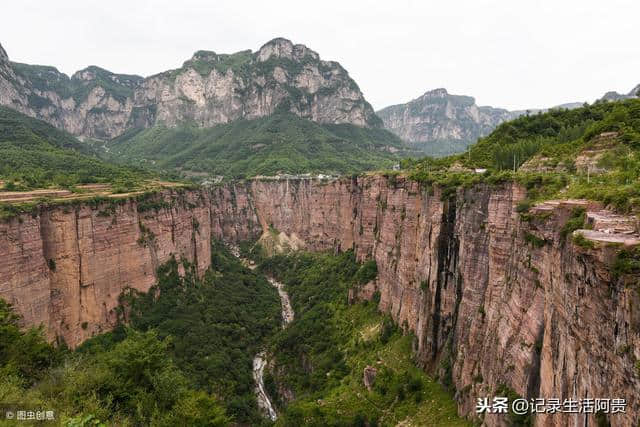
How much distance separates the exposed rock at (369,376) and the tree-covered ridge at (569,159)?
18.6 metres

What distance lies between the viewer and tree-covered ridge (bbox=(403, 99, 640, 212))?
668 inches

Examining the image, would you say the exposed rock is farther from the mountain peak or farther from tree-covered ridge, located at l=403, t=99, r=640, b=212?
the mountain peak

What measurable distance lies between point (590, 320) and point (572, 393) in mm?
3129

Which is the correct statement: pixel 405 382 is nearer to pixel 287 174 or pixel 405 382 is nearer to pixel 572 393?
pixel 572 393

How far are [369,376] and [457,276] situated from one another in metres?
14.1

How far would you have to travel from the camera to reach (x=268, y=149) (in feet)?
499

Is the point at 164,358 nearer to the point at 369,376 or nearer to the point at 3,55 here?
the point at 369,376

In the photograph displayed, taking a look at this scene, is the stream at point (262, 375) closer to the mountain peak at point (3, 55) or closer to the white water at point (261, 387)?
the white water at point (261, 387)

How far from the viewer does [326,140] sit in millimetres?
168000

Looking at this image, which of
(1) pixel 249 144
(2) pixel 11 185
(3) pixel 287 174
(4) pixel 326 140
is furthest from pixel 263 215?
(2) pixel 11 185

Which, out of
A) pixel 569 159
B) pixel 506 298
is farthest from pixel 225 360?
pixel 569 159

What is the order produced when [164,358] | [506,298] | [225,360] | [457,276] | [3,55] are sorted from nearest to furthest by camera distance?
[506,298], [457,276], [164,358], [225,360], [3,55]

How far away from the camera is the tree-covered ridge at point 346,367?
2934 cm

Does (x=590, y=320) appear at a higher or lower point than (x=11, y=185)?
lower
